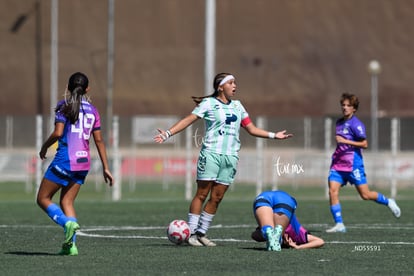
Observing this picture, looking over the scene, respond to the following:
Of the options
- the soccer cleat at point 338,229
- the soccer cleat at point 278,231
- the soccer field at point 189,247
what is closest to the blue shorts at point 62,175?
the soccer field at point 189,247

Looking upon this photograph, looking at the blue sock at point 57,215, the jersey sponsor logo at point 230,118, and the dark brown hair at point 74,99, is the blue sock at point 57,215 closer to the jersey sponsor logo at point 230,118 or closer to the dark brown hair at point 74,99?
the dark brown hair at point 74,99

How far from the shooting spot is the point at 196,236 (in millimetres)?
15445

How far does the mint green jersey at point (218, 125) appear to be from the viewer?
50.6 feet

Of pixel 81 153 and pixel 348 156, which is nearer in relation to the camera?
pixel 81 153

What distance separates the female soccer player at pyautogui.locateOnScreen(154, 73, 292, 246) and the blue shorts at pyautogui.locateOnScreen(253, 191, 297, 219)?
30.5 inches

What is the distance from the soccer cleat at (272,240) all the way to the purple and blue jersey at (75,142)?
92.7 inches

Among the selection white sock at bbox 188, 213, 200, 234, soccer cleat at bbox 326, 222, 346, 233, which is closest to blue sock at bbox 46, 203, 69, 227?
white sock at bbox 188, 213, 200, 234

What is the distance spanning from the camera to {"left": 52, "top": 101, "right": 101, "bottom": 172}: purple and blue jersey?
13859mm

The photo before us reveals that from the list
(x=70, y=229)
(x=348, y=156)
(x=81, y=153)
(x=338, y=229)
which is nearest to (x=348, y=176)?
(x=348, y=156)

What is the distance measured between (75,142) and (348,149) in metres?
6.61

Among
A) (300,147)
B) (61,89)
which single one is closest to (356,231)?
(300,147)

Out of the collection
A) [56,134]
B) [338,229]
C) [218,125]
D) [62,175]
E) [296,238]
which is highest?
[218,125]

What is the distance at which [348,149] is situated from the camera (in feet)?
63.2

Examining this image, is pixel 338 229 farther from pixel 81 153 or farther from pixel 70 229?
pixel 70 229
